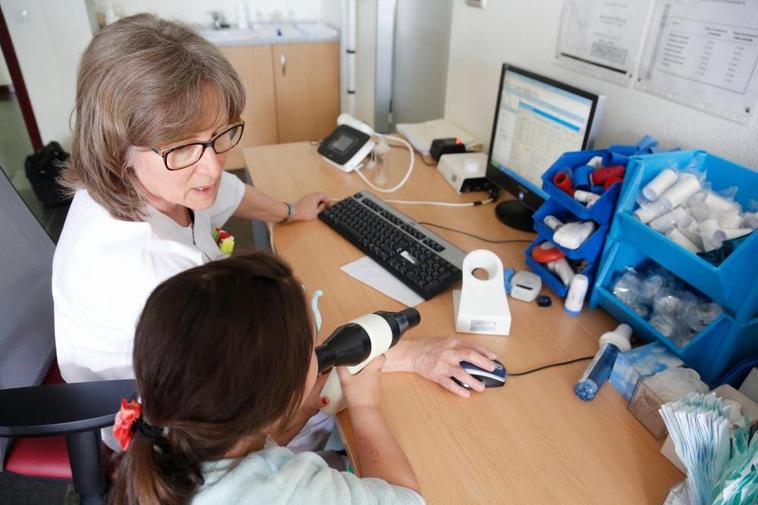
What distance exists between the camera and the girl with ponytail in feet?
1.91

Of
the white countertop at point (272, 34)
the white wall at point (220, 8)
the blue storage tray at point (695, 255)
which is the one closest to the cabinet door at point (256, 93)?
the white countertop at point (272, 34)

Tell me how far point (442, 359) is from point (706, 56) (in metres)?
0.80

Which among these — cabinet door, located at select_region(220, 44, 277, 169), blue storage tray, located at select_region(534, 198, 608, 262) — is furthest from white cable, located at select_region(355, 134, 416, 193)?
cabinet door, located at select_region(220, 44, 277, 169)

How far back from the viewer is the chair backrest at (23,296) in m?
1.04

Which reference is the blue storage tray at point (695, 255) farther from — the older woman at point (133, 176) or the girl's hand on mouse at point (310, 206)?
the girl's hand on mouse at point (310, 206)

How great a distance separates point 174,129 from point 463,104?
4.29 feet

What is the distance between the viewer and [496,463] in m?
0.77

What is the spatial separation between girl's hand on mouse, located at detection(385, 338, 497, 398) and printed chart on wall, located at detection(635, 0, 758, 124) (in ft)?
2.24

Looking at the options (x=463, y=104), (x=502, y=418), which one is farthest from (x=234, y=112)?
(x=463, y=104)

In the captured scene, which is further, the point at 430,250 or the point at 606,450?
the point at 430,250

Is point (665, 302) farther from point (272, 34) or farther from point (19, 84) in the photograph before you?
point (19, 84)

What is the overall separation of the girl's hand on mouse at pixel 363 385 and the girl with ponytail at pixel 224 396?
0.15m

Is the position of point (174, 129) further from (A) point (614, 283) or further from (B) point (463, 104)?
(B) point (463, 104)

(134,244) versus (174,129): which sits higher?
(174,129)
